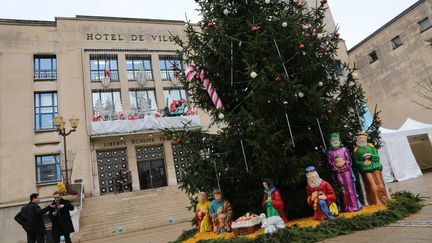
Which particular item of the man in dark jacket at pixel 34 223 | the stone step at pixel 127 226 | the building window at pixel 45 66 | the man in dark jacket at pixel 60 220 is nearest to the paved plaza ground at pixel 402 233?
the man in dark jacket at pixel 60 220

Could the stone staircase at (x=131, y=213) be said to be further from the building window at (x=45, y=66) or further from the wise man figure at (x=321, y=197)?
the wise man figure at (x=321, y=197)

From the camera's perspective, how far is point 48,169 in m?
21.1

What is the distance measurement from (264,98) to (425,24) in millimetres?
24822

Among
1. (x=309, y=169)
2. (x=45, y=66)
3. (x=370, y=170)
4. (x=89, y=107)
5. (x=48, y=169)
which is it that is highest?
(x=45, y=66)

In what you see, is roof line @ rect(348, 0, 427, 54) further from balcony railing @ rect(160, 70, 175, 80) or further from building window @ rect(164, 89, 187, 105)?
Result: balcony railing @ rect(160, 70, 175, 80)

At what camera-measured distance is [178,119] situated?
78.5 feet

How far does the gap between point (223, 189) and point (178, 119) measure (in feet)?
55.6

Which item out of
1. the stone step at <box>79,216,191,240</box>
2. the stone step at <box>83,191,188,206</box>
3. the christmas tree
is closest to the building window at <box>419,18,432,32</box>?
the christmas tree

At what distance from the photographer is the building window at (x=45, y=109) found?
22016 mm

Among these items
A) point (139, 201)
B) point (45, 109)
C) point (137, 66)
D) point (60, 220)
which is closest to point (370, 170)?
point (60, 220)

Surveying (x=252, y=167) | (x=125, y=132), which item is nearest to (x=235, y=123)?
(x=252, y=167)

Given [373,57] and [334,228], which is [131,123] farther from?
[373,57]

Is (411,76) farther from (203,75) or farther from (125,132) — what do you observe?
(203,75)

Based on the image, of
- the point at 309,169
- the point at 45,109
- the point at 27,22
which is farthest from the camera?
the point at 27,22
